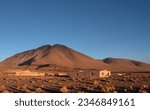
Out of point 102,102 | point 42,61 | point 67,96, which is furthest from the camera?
point 42,61

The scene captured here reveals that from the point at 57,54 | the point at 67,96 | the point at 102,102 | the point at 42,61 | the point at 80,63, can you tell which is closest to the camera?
the point at 102,102

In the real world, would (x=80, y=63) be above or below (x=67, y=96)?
above

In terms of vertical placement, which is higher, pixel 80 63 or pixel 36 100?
pixel 80 63

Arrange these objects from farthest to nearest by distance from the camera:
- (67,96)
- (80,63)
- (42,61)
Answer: (80,63) → (42,61) → (67,96)

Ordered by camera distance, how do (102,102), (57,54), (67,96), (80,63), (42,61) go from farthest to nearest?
(57,54), (80,63), (42,61), (67,96), (102,102)

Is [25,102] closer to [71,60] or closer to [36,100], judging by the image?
[36,100]

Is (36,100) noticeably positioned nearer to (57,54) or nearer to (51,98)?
(51,98)

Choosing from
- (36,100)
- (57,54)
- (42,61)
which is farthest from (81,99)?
(57,54)

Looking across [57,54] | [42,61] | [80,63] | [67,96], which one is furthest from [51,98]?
[57,54]

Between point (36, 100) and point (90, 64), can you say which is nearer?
point (36, 100)
